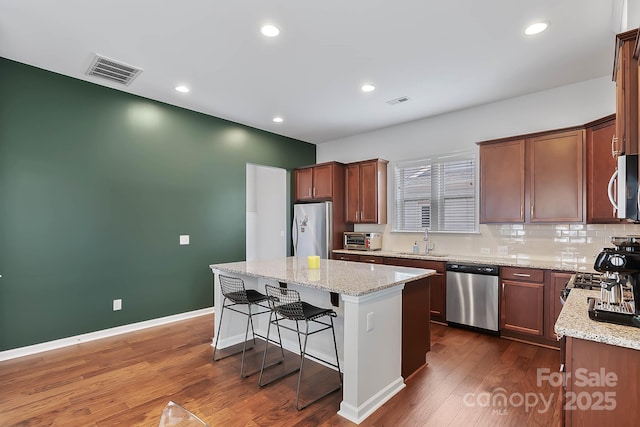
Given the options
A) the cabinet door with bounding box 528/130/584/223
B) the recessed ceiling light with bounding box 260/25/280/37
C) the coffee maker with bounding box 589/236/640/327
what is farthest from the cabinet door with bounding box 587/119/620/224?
the recessed ceiling light with bounding box 260/25/280/37

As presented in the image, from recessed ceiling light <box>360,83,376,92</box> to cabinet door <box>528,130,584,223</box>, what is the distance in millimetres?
1941

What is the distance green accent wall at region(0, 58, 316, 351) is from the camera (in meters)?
3.28

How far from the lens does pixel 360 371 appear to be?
2.22 meters

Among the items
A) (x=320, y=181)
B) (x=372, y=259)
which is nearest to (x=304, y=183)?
(x=320, y=181)

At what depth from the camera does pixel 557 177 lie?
360 centimetres

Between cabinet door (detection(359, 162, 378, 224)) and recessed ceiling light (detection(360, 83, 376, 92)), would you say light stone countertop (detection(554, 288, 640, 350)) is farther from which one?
cabinet door (detection(359, 162, 378, 224))

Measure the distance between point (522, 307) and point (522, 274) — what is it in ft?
A: 1.19

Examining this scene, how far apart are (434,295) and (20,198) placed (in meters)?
4.80

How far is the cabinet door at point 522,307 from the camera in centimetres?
346

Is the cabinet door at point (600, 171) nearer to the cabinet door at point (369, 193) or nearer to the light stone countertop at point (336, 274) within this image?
the light stone countertop at point (336, 274)

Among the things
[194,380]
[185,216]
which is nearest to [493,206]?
[194,380]

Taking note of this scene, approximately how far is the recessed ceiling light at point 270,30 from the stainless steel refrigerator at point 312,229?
3153mm

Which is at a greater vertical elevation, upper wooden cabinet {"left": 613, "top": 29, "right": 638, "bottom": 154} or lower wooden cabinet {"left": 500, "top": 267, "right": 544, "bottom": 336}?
upper wooden cabinet {"left": 613, "top": 29, "right": 638, "bottom": 154}

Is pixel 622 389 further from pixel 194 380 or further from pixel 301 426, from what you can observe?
pixel 194 380
